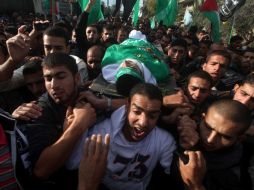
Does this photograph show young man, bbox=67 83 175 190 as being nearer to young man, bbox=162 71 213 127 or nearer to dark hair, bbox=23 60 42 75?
young man, bbox=162 71 213 127

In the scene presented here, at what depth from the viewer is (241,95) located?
2602 mm

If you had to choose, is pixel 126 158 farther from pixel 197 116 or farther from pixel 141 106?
pixel 197 116

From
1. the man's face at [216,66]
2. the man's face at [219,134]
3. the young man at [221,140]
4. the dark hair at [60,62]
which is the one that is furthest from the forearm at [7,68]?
the man's face at [216,66]

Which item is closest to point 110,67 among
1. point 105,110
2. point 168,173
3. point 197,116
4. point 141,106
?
point 105,110

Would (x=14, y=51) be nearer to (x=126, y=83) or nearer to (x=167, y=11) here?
(x=126, y=83)

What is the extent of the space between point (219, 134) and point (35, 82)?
1580 millimetres

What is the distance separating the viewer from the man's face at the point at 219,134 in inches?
72.4

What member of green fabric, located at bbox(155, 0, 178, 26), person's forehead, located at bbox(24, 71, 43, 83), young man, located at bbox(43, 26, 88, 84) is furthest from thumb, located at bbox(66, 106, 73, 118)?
green fabric, located at bbox(155, 0, 178, 26)

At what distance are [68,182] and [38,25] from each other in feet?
6.45

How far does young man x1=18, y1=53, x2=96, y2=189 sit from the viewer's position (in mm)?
1592

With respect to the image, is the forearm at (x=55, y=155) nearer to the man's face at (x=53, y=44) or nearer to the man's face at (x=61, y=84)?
the man's face at (x=61, y=84)

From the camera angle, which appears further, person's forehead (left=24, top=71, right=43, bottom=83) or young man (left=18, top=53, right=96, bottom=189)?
person's forehead (left=24, top=71, right=43, bottom=83)

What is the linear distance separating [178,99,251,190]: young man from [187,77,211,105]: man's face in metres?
0.75

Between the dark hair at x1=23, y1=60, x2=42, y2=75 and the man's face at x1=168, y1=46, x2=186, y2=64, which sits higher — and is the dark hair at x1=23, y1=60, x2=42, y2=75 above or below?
above
